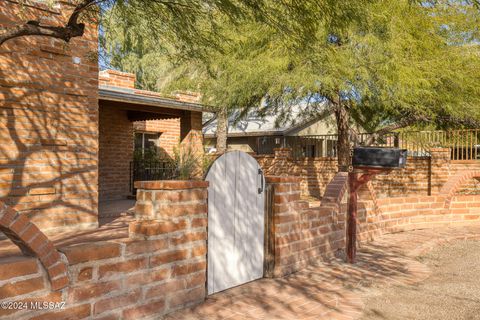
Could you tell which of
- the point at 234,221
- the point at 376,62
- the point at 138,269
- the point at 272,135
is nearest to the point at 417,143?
the point at 376,62

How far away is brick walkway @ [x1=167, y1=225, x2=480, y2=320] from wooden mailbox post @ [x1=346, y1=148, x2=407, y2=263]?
0.47 metres

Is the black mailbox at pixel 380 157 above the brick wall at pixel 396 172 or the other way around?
above

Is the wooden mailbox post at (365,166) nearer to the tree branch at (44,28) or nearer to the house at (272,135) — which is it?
the tree branch at (44,28)

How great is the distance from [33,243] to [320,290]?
3.25m

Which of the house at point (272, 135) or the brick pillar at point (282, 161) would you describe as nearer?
the brick pillar at point (282, 161)

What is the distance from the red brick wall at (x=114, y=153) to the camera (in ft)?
41.7

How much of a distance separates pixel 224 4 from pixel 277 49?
457 centimetres

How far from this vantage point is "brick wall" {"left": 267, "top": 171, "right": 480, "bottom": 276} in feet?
18.3

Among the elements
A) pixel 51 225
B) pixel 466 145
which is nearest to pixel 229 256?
pixel 51 225

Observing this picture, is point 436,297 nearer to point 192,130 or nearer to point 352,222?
point 352,222

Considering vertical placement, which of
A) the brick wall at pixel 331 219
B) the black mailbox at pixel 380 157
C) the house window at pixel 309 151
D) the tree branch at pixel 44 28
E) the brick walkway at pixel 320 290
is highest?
the tree branch at pixel 44 28

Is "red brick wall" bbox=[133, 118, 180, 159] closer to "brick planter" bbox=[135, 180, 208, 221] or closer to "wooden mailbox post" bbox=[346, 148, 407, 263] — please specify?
"wooden mailbox post" bbox=[346, 148, 407, 263]

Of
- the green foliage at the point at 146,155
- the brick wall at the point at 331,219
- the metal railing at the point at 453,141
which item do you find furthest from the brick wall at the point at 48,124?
the metal railing at the point at 453,141

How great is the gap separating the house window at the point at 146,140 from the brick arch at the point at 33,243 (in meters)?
11.9
